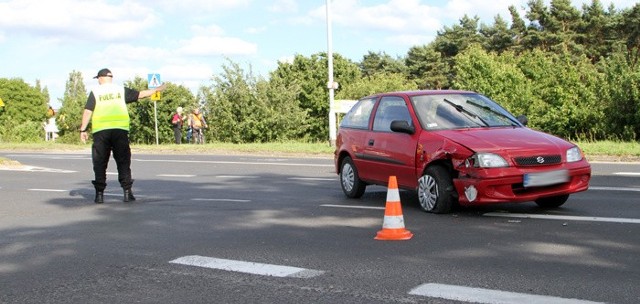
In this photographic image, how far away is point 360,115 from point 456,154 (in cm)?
266

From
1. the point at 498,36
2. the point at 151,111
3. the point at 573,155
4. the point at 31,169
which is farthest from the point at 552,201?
the point at 498,36

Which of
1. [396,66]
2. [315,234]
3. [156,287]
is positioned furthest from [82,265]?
[396,66]

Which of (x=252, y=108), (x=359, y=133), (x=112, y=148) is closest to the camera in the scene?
(x=359, y=133)

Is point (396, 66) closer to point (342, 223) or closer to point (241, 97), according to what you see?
point (241, 97)

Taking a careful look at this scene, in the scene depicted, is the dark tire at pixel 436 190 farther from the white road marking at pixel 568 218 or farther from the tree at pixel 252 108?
the tree at pixel 252 108

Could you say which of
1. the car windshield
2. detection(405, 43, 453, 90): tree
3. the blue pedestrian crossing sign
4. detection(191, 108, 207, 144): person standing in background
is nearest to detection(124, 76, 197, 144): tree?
detection(191, 108, 207, 144): person standing in background

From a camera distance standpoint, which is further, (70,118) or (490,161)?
(70,118)

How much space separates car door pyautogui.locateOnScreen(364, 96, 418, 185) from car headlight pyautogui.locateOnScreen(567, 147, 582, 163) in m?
1.77

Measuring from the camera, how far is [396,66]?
8481cm

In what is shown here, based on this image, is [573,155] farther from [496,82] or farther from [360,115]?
[496,82]

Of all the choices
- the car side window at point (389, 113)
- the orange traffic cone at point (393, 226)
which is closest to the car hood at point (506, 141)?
the car side window at point (389, 113)

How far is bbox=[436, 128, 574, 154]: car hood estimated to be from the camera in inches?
332

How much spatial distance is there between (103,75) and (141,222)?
293 centimetres

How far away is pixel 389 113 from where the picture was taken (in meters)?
10.3
